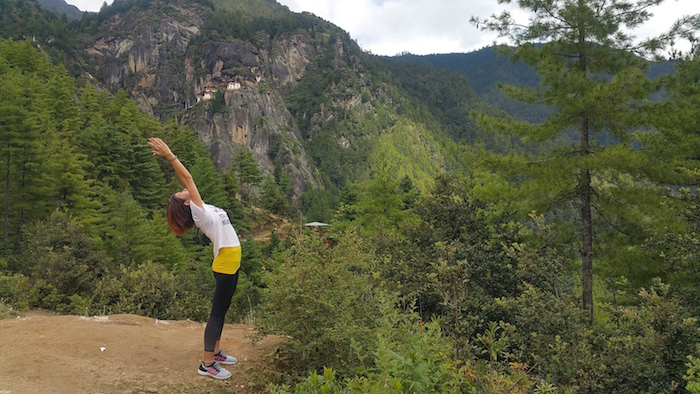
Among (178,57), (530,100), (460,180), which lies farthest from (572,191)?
(178,57)

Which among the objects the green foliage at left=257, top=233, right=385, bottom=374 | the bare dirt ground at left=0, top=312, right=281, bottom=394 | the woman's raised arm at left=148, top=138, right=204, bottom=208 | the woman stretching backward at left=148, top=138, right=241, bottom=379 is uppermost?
the woman's raised arm at left=148, top=138, right=204, bottom=208

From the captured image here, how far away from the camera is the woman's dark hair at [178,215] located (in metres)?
3.64

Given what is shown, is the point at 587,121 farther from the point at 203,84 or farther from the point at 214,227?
the point at 203,84

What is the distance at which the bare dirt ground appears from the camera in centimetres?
363

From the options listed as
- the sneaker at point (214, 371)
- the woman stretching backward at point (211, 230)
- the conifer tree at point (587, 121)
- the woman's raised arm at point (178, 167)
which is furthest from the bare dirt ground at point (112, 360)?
the conifer tree at point (587, 121)

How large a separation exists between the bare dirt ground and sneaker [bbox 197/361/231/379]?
0.05 meters

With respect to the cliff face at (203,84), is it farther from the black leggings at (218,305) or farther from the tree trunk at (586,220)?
the black leggings at (218,305)

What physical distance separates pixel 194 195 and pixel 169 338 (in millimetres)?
2415

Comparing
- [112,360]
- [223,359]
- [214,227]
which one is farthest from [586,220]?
[112,360]

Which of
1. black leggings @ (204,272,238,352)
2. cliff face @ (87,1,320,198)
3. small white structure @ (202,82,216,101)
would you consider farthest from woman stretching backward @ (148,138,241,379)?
small white structure @ (202,82,216,101)

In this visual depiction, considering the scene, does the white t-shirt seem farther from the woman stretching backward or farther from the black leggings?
the black leggings

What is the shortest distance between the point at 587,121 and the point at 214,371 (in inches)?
367

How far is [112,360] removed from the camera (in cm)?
418

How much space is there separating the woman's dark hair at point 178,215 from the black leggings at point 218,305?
523 millimetres
